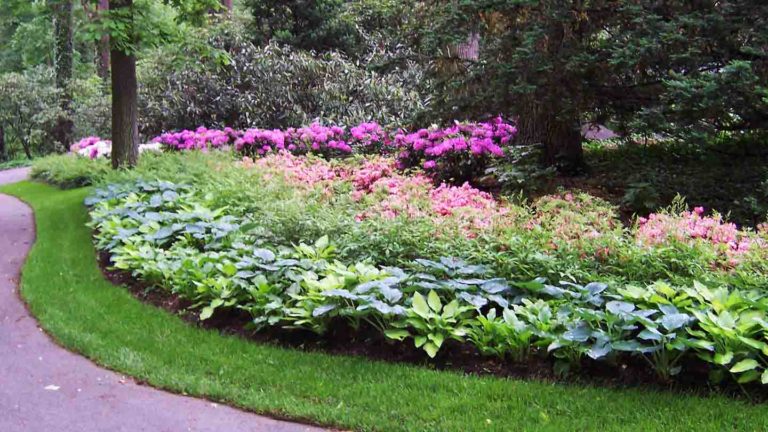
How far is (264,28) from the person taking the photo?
669 inches

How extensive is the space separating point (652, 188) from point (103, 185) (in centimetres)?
730

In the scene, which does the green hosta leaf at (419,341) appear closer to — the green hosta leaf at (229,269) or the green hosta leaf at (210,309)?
the green hosta leaf at (210,309)

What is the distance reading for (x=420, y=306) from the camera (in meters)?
4.00

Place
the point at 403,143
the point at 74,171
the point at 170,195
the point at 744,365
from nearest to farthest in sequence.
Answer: the point at 744,365 → the point at 170,195 → the point at 403,143 → the point at 74,171

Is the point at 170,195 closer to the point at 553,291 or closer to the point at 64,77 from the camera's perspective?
Result: the point at 553,291

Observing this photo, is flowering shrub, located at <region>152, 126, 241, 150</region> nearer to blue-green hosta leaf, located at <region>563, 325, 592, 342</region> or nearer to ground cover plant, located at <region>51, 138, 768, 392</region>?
ground cover plant, located at <region>51, 138, 768, 392</region>

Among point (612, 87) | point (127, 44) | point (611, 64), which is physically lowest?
point (127, 44)

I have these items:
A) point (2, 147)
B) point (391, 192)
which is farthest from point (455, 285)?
point (2, 147)

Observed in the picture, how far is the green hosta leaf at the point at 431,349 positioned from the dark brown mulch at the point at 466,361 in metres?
0.16

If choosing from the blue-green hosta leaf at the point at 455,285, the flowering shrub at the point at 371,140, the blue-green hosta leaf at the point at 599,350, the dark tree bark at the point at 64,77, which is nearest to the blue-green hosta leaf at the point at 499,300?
the blue-green hosta leaf at the point at 455,285

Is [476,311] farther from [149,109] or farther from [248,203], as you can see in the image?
[149,109]

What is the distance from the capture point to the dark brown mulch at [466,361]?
3.49 meters

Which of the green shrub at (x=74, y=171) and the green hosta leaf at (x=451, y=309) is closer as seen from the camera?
the green hosta leaf at (x=451, y=309)

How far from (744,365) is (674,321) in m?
0.39
